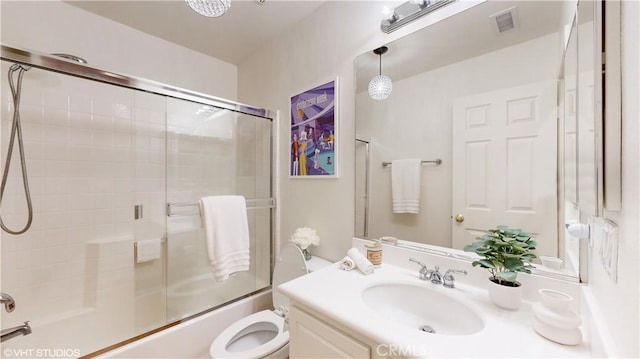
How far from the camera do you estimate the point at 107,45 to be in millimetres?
1786

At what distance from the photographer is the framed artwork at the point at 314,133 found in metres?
1.56

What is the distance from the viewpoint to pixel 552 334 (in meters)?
0.66

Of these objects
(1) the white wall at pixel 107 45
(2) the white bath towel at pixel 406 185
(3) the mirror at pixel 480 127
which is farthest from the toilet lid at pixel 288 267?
(1) the white wall at pixel 107 45

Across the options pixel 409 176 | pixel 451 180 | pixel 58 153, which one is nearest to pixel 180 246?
pixel 58 153

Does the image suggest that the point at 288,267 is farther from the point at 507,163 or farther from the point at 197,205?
the point at 507,163

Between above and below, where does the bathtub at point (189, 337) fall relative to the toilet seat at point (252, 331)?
below

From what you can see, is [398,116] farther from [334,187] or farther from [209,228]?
[209,228]

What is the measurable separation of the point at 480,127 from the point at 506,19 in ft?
1.41

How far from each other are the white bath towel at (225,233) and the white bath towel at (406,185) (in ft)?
3.18

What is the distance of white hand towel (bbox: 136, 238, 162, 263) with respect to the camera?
66.8 inches

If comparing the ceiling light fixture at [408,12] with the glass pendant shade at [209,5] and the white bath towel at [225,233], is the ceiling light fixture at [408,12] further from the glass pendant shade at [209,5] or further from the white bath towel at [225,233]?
the white bath towel at [225,233]

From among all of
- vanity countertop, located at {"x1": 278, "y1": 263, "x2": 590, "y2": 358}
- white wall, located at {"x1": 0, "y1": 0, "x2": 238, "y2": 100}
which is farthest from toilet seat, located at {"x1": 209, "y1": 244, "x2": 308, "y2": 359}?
white wall, located at {"x1": 0, "y1": 0, "x2": 238, "y2": 100}

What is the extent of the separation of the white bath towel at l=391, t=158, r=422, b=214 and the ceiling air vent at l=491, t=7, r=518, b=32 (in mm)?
614

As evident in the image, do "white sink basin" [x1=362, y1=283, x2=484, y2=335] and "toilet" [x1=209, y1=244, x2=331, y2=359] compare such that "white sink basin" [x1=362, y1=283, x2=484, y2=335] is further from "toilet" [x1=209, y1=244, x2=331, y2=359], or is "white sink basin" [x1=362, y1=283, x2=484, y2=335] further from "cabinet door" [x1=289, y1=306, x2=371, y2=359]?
"toilet" [x1=209, y1=244, x2=331, y2=359]
